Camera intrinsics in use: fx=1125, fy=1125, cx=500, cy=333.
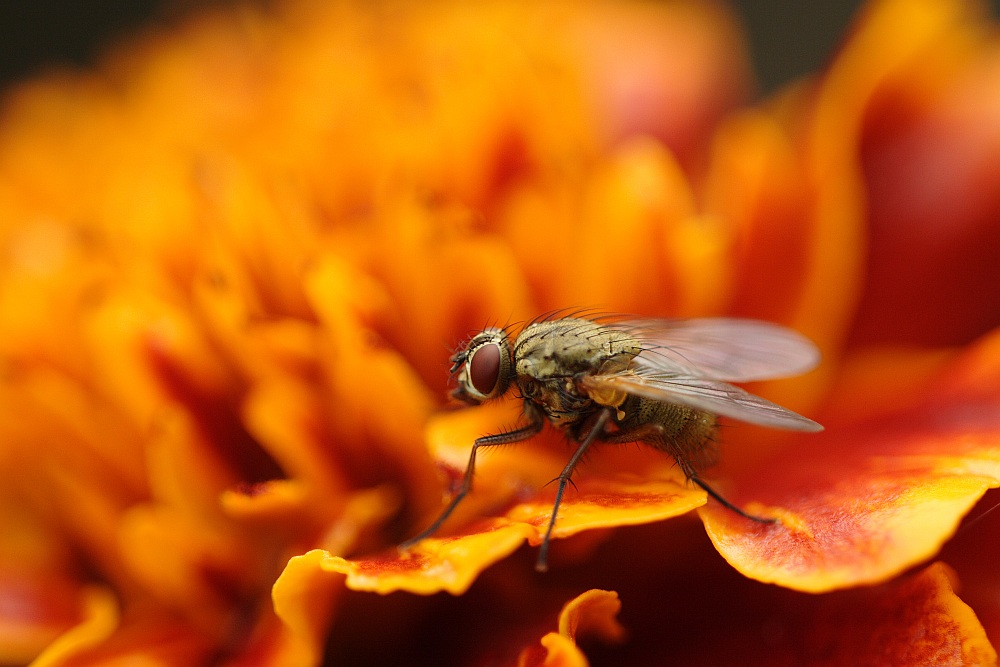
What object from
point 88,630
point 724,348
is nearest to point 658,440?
point 724,348

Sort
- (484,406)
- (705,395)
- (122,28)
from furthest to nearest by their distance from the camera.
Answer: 1. (122,28)
2. (484,406)
3. (705,395)

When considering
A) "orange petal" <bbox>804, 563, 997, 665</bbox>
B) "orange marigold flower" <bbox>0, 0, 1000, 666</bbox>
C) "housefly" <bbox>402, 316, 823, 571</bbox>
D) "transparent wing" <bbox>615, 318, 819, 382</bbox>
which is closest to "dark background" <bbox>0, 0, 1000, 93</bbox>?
"orange marigold flower" <bbox>0, 0, 1000, 666</bbox>

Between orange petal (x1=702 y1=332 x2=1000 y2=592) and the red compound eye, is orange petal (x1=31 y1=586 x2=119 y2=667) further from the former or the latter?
orange petal (x1=702 y1=332 x2=1000 y2=592)

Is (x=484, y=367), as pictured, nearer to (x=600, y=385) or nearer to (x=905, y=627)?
(x=600, y=385)

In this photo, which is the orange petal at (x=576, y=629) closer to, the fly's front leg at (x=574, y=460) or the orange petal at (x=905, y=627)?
the fly's front leg at (x=574, y=460)

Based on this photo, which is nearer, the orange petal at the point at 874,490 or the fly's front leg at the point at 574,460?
the orange petal at the point at 874,490

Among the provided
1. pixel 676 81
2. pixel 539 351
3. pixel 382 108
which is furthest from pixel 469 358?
pixel 676 81

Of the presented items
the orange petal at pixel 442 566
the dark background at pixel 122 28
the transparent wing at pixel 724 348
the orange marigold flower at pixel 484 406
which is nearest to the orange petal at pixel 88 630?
the orange marigold flower at pixel 484 406
